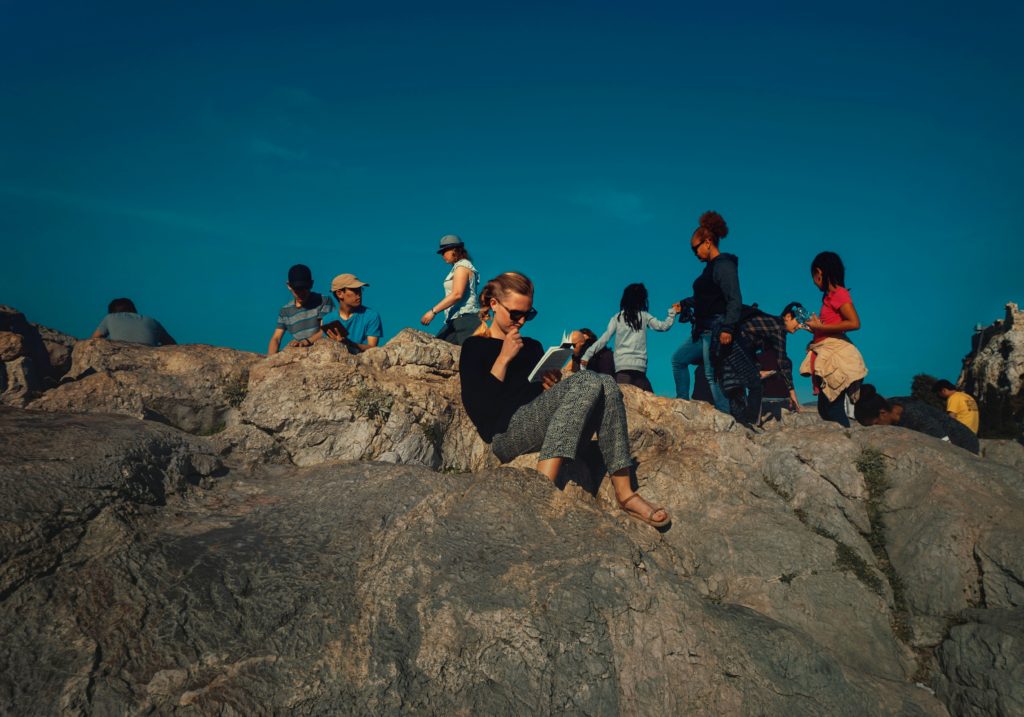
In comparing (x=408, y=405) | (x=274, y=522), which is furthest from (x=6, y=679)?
(x=408, y=405)

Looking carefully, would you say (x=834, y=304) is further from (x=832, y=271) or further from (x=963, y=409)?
(x=963, y=409)

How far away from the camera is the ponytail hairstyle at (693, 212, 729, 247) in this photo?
28.1 ft

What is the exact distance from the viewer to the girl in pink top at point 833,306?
7895mm

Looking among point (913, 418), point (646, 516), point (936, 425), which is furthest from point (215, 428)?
point (936, 425)

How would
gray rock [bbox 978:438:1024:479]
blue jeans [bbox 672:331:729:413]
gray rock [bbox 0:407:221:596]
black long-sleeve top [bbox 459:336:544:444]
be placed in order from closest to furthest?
gray rock [bbox 0:407:221:596] < black long-sleeve top [bbox 459:336:544:444] < blue jeans [bbox 672:331:729:413] < gray rock [bbox 978:438:1024:479]

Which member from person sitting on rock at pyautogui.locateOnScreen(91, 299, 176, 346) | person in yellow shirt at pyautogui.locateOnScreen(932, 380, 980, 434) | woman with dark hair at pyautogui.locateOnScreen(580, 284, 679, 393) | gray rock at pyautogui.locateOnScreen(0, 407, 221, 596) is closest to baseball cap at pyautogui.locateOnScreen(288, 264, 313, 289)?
person sitting on rock at pyautogui.locateOnScreen(91, 299, 176, 346)

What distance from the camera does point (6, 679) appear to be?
297cm

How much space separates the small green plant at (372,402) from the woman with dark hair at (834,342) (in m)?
5.60

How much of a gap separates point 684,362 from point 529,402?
159 inches

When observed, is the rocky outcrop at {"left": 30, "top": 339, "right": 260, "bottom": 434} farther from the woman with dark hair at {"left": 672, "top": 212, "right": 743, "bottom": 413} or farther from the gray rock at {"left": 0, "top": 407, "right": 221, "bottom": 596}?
the woman with dark hair at {"left": 672, "top": 212, "right": 743, "bottom": 413}

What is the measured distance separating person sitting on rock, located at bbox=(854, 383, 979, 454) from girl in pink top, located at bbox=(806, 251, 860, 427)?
56.8 inches

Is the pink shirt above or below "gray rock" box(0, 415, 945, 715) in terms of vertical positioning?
above

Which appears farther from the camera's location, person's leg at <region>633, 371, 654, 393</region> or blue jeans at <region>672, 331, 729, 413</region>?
person's leg at <region>633, 371, 654, 393</region>

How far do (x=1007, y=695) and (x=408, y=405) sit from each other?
18.4 ft
